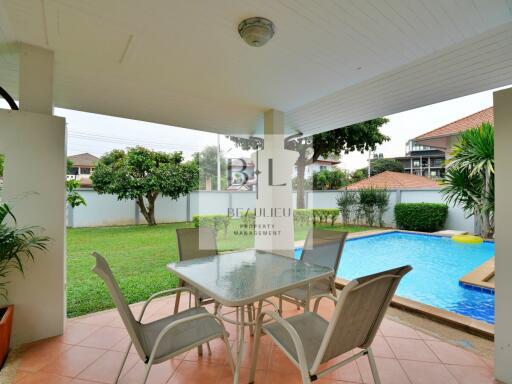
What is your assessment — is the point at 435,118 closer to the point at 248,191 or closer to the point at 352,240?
the point at 352,240

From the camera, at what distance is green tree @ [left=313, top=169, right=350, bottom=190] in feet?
45.8

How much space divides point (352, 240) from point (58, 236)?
7.34 meters

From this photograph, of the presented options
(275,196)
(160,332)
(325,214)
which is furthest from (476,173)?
(160,332)

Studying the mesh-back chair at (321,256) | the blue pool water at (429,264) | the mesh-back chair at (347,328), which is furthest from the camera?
the blue pool water at (429,264)

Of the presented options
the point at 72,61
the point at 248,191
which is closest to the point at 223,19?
the point at 72,61

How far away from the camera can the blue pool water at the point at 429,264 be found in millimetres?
3719

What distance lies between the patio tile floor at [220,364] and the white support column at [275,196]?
1.98 m

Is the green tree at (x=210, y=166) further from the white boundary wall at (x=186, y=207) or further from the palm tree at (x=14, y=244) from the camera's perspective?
the palm tree at (x=14, y=244)

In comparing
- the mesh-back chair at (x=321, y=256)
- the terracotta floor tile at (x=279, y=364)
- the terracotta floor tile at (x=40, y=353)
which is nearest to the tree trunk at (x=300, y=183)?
the mesh-back chair at (x=321, y=256)

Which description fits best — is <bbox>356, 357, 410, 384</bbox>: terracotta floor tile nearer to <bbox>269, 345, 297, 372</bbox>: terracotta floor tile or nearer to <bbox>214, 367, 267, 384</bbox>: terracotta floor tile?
<bbox>269, 345, 297, 372</bbox>: terracotta floor tile

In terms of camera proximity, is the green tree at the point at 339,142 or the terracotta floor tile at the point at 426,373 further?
the green tree at the point at 339,142

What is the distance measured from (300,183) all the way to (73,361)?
8176 mm

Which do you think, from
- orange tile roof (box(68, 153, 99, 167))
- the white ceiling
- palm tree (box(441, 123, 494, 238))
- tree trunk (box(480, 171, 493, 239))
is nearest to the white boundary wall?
tree trunk (box(480, 171, 493, 239))

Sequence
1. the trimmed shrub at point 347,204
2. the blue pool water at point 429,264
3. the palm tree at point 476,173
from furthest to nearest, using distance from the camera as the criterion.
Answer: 1. the trimmed shrub at point 347,204
2. the palm tree at point 476,173
3. the blue pool water at point 429,264
